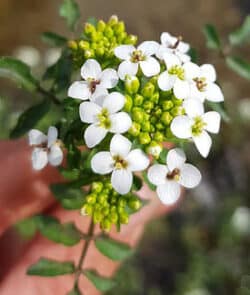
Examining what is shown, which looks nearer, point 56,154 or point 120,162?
point 120,162

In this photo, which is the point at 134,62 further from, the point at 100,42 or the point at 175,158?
the point at 175,158

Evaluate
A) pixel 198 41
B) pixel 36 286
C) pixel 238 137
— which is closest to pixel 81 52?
pixel 36 286

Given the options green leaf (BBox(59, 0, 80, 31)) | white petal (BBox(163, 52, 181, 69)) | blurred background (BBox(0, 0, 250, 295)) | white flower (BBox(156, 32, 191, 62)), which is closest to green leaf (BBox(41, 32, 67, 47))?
green leaf (BBox(59, 0, 80, 31))

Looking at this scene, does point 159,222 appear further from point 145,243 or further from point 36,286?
point 36,286

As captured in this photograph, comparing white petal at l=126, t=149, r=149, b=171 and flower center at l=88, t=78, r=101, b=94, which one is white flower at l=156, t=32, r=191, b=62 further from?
white petal at l=126, t=149, r=149, b=171

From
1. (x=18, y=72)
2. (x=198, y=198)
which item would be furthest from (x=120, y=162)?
(x=198, y=198)
